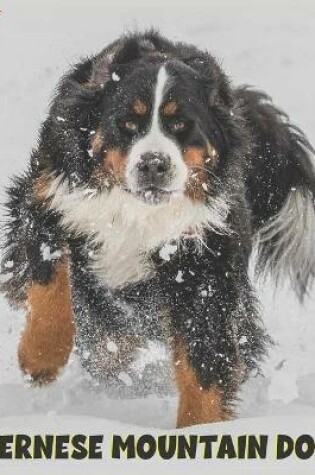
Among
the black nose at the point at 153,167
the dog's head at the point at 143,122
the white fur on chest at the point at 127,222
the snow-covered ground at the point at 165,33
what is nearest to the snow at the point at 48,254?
the white fur on chest at the point at 127,222

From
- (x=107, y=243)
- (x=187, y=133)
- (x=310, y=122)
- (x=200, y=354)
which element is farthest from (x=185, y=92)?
(x=310, y=122)

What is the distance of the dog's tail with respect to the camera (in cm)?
605

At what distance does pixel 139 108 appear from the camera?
4914 millimetres

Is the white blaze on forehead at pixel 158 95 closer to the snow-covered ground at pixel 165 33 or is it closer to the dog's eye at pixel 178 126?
the dog's eye at pixel 178 126

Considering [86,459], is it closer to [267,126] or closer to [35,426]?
[35,426]

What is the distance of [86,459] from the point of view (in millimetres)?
4488

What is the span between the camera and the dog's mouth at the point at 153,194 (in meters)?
4.93

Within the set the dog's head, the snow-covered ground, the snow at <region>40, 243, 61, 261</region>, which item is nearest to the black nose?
the dog's head

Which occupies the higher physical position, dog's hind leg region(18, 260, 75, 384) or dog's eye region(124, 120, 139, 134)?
dog's eye region(124, 120, 139, 134)

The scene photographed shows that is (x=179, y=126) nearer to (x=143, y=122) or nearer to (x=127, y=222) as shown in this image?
(x=143, y=122)

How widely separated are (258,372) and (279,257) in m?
0.82

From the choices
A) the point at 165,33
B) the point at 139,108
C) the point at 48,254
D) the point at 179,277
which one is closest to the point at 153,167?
the point at 139,108

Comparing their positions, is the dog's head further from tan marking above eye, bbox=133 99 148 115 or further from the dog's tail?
the dog's tail

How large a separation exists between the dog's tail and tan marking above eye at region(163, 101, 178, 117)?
1.03 meters
